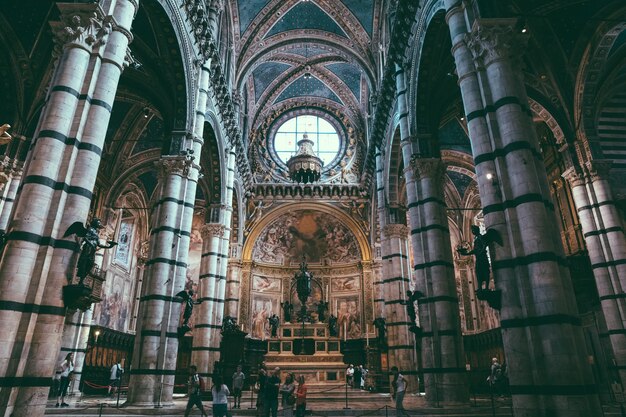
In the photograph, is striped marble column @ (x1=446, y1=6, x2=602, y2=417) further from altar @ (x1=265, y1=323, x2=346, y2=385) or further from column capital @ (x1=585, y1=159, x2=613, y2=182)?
altar @ (x1=265, y1=323, x2=346, y2=385)

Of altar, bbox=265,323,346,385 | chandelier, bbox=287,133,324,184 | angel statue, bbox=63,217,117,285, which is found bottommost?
altar, bbox=265,323,346,385

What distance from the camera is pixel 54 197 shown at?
7.17 metres

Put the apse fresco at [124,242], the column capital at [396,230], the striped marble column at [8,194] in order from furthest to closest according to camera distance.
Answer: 1. the apse fresco at [124,242]
2. the column capital at [396,230]
3. the striped marble column at [8,194]

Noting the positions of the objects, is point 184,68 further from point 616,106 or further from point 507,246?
point 616,106

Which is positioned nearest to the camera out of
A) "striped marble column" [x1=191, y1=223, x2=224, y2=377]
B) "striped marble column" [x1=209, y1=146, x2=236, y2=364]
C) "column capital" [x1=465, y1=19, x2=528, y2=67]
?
"column capital" [x1=465, y1=19, x2=528, y2=67]

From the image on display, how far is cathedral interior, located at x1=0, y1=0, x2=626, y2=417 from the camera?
7.04 metres

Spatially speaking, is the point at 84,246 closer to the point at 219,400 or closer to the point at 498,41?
the point at 219,400

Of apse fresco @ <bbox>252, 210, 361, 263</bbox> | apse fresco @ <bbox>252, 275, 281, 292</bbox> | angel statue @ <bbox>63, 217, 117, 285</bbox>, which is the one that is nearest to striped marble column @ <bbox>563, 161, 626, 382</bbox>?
apse fresco @ <bbox>252, 210, 361, 263</bbox>

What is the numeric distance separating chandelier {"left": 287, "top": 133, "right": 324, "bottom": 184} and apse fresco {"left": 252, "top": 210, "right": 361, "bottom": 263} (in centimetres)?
376

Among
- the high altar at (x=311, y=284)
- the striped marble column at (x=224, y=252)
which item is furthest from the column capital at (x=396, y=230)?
the striped marble column at (x=224, y=252)

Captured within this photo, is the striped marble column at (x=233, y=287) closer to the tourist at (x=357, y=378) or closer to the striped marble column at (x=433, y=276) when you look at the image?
the tourist at (x=357, y=378)

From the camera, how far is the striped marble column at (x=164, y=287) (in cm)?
1074

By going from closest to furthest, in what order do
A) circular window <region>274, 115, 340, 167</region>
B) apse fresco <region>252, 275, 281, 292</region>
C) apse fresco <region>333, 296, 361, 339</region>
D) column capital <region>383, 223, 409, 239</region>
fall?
1. column capital <region>383, 223, 409, 239</region>
2. apse fresco <region>333, 296, 361, 339</region>
3. apse fresco <region>252, 275, 281, 292</region>
4. circular window <region>274, 115, 340, 167</region>

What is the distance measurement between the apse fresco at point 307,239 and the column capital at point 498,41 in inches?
764
